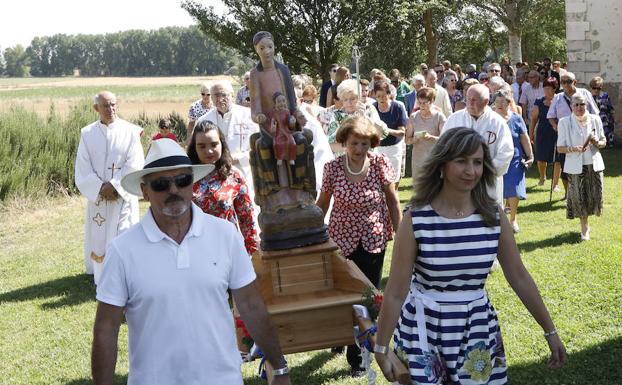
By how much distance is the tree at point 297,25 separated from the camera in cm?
2714

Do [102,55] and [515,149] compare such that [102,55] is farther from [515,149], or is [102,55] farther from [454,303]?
[454,303]

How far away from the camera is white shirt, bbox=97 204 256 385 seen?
3193 mm

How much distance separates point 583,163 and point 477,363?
21.3 ft

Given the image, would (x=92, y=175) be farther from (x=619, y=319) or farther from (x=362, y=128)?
(x=619, y=319)

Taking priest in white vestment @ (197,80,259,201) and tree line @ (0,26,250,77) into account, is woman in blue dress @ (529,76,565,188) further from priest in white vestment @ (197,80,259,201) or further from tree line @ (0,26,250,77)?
tree line @ (0,26,250,77)

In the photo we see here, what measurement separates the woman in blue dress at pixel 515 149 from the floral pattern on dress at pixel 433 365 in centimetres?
609

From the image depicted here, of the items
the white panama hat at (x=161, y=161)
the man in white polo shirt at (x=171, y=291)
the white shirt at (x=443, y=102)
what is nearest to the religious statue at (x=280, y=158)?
the white panama hat at (x=161, y=161)

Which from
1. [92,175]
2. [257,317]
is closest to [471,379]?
[257,317]

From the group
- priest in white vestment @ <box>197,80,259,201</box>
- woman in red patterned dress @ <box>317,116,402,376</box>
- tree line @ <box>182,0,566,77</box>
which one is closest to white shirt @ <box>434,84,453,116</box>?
priest in white vestment @ <box>197,80,259,201</box>

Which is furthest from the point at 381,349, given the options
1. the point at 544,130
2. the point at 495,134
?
the point at 544,130

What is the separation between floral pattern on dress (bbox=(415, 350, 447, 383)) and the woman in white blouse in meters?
6.37

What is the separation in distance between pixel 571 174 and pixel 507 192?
0.78 m

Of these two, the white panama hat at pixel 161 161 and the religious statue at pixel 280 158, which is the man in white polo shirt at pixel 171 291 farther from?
the religious statue at pixel 280 158

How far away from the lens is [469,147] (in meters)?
3.71
